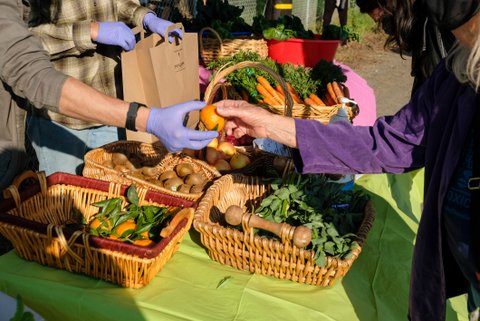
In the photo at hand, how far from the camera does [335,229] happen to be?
5.68ft

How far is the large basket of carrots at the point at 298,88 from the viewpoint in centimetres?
296

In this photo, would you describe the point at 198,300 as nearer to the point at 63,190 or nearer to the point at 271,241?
the point at 271,241

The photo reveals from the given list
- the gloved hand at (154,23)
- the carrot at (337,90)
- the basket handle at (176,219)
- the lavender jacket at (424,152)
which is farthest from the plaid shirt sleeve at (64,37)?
the carrot at (337,90)

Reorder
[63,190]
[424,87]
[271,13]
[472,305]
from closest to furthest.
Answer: [472,305] → [424,87] → [63,190] → [271,13]

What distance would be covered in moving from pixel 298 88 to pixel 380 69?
576 centimetres

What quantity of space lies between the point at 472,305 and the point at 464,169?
46 centimetres

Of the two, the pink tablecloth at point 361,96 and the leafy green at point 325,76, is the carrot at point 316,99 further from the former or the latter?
the pink tablecloth at point 361,96

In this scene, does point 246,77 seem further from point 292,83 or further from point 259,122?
point 259,122

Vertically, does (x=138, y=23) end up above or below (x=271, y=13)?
above

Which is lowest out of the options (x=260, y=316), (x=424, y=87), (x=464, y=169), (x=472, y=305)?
(x=260, y=316)

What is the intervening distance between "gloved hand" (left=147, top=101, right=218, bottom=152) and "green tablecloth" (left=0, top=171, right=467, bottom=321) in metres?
0.42

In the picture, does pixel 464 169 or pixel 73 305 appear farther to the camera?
pixel 73 305

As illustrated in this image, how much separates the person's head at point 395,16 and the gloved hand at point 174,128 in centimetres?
129

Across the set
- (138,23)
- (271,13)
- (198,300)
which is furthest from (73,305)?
(271,13)
